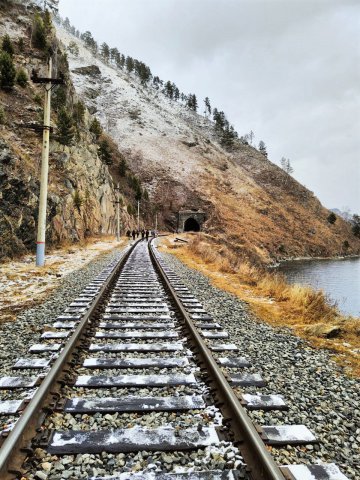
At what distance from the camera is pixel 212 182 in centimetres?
8875

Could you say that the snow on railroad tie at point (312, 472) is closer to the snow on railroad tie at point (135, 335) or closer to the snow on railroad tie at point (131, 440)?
the snow on railroad tie at point (131, 440)

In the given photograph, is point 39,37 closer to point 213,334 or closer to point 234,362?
point 213,334

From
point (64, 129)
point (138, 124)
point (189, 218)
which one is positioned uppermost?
point (138, 124)

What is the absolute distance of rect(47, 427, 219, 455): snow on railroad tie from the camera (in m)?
2.92

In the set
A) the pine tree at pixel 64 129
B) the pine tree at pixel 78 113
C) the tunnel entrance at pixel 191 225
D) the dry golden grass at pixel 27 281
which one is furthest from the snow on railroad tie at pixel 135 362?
the tunnel entrance at pixel 191 225

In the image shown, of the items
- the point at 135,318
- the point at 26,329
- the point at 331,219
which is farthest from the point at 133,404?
the point at 331,219

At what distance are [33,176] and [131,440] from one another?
17383 millimetres

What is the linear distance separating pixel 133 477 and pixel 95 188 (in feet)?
125

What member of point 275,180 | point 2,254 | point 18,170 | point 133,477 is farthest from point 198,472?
point 275,180

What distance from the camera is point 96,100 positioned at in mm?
112750

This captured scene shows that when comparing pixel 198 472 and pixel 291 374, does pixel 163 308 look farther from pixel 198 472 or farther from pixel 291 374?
pixel 198 472

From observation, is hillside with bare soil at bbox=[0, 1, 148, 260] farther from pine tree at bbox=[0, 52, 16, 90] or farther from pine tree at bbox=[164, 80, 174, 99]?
pine tree at bbox=[164, 80, 174, 99]

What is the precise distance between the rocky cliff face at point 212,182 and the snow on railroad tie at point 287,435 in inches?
2223

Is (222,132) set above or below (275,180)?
above
